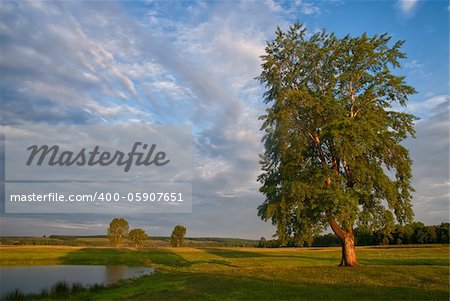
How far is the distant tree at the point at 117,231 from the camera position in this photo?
13875 centimetres

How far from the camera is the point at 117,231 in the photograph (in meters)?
139

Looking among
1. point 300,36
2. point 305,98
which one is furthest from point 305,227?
point 300,36

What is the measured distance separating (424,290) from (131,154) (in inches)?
1128

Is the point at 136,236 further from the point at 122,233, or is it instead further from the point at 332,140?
the point at 332,140

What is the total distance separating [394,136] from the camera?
32406 millimetres

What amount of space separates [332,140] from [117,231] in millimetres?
121809

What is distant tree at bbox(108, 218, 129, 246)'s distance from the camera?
138750 mm

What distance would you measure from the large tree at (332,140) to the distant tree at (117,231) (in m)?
115

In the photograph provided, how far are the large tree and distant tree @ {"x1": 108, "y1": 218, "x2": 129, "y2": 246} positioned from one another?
114903mm

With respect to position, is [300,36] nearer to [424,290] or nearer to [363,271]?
[363,271]

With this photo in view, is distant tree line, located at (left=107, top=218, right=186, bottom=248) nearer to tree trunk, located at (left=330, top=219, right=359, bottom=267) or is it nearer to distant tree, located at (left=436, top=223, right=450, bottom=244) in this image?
distant tree, located at (left=436, top=223, right=450, bottom=244)

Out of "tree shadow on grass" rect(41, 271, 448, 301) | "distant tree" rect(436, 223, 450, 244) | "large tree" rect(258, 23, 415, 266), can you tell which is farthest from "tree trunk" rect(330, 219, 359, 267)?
"distant tree" rect(436, 223, 450, 244)

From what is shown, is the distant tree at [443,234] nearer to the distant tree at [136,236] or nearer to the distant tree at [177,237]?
the distant tree at [177,237]

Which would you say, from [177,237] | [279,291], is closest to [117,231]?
[177,237]
